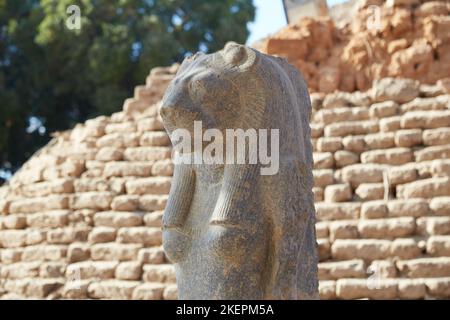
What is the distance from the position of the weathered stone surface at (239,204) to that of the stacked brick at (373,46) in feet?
22.3

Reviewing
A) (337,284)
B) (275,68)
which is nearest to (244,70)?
(275,68)

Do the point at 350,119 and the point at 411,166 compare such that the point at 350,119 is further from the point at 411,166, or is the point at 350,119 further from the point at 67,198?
the point at 67,198

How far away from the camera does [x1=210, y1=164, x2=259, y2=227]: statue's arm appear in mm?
3945

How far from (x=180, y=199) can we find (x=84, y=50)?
51.9 ft

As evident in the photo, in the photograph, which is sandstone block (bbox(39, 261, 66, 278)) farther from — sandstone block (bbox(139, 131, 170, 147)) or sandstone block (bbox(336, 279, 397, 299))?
sandstone block (bbox(336, 279, 397, 299))

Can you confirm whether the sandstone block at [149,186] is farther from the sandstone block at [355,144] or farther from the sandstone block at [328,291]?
the sandstone block at [328,291]

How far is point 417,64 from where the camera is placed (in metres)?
10.8

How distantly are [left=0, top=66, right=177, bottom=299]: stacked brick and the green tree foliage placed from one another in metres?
8.28

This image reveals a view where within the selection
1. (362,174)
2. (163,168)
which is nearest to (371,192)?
(362,174)

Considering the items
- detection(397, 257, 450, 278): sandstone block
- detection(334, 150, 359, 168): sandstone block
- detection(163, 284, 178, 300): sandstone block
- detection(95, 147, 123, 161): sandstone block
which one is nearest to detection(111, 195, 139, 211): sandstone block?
detection(95, 147, 123, 161): sandstone block

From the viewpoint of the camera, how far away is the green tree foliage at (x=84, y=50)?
19.1 metres

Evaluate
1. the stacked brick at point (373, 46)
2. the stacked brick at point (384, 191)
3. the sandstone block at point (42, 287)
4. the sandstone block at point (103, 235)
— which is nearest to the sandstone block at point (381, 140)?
the stacked brick at point (384, 191)

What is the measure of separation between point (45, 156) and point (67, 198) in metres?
1.27

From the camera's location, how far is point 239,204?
396 cm
